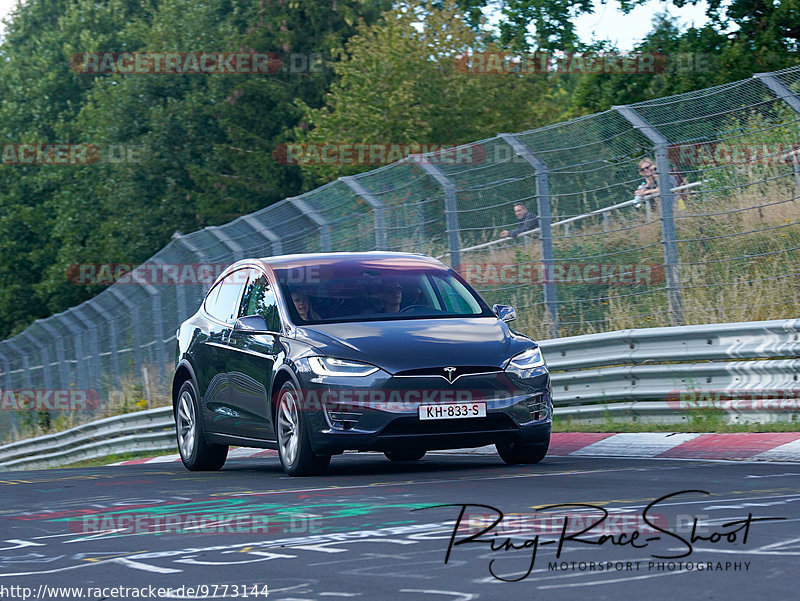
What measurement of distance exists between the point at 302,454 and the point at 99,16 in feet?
213

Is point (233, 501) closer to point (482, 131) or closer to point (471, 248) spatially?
point (471, 248)

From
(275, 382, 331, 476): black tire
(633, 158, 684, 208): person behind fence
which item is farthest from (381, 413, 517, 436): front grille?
(633, 158, 684, 208): person behind fence

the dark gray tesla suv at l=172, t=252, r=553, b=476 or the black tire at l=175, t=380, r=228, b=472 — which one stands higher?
the dark gray tesla suv at l=172, t=252, r=553, b=476

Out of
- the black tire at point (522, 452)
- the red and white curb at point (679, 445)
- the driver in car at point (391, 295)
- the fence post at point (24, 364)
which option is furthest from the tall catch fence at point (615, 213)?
the fence post at point (24, 364)

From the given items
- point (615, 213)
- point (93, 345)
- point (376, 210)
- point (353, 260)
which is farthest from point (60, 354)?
point (353, 260)

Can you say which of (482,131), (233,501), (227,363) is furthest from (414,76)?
(233,501)

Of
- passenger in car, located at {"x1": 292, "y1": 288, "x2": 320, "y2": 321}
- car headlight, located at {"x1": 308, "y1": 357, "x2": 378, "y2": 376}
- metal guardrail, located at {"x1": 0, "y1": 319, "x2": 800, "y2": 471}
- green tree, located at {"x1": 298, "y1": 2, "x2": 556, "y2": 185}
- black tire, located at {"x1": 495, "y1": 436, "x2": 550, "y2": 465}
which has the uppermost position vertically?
green tree, located at {"x1": 298, "y1": 2, "x2": 556, "y2": 185}

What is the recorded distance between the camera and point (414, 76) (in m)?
40.6

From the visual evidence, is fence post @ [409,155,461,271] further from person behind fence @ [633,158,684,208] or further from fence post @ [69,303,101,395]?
fence post @ [69,303,101,395]

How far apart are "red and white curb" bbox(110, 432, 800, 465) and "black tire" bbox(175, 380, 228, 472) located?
2237 mm

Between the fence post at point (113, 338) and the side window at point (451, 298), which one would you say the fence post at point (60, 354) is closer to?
the fence post at point (113, 338)

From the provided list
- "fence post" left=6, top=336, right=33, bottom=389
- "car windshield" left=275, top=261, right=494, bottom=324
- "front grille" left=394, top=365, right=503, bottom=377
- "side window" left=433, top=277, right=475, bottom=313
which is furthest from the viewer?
"fence post" left=6, top=336, right=33, bottom=389

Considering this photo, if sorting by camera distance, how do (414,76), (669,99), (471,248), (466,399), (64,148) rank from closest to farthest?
(466,399) → (669,99) → (471,248) → (414,76) → (64,148)

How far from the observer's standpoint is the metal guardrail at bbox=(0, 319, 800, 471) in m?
10.9
